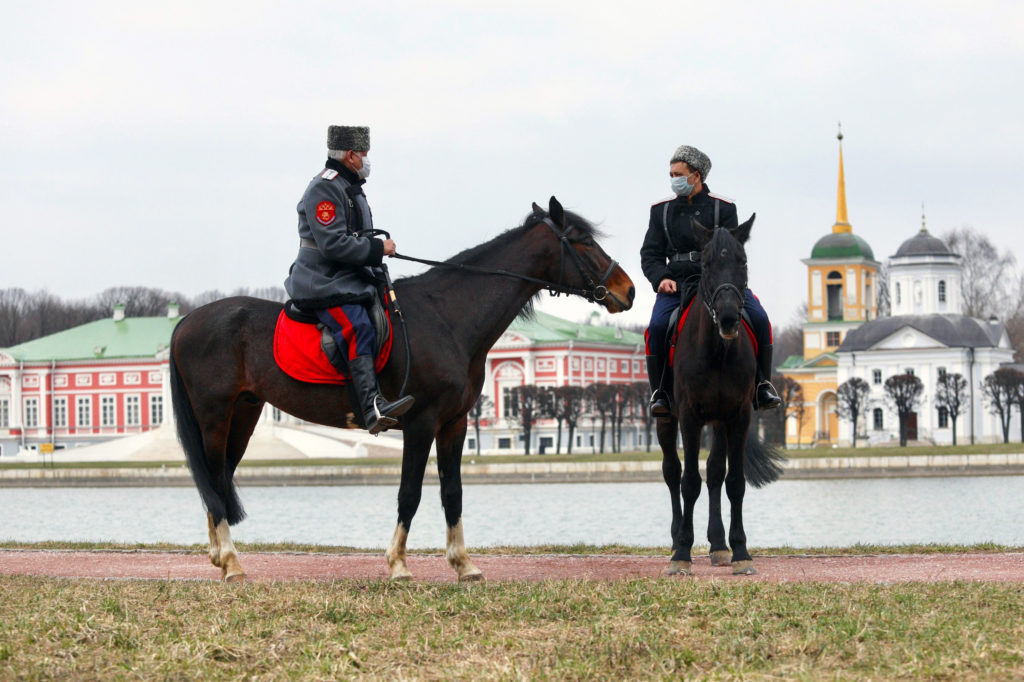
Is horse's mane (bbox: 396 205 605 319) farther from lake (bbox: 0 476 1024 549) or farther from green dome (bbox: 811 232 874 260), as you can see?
green dome (bbox: 811 232 874 260)

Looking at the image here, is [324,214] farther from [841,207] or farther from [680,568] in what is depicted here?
[841,207]

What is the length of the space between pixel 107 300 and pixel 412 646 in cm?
12435

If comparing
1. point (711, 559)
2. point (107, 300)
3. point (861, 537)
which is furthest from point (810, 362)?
point (711, 559)

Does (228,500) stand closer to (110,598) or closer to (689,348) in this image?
(110,598)

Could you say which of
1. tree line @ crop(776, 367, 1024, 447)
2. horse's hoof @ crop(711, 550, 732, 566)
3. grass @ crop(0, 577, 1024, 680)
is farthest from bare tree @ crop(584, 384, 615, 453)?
grass @ crop(0, 577, 1024, 680)

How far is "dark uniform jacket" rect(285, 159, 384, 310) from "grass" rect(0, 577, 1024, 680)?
6.76ft

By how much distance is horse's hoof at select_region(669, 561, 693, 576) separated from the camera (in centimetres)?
959

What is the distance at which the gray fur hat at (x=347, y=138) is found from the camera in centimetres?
970

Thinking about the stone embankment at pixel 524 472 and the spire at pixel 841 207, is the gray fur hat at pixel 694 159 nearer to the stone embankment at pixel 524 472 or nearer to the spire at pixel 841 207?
the stone embankment at pixel 524 472

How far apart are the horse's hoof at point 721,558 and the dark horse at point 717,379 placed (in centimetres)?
37

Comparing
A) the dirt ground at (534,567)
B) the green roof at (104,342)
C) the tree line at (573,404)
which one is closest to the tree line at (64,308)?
the green roof at (104,342)

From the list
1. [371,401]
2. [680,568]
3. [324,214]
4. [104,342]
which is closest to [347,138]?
[324,214]

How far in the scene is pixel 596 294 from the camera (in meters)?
9.71

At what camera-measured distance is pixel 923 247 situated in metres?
98.2
